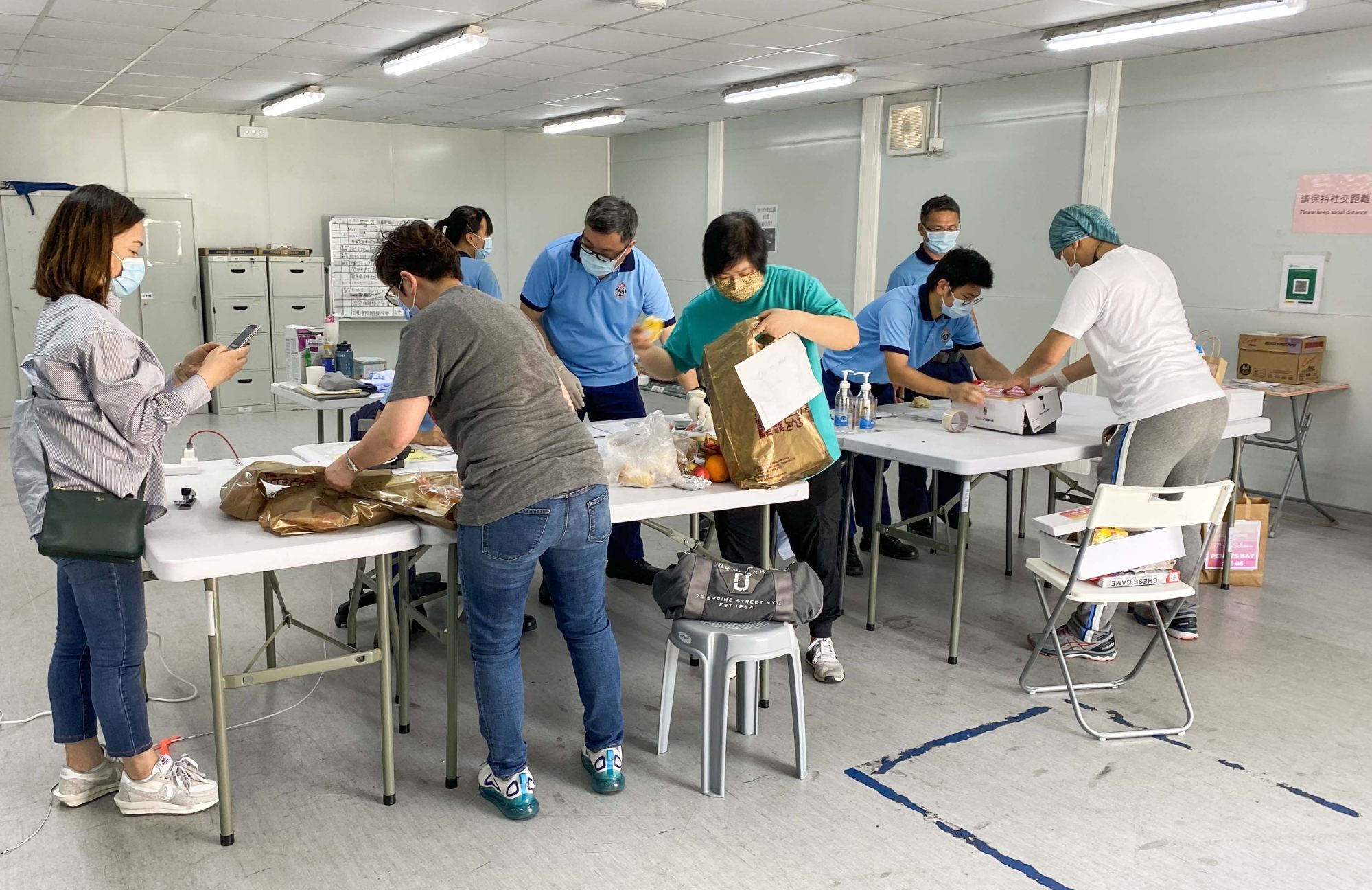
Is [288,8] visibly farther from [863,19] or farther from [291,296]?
[291,296]

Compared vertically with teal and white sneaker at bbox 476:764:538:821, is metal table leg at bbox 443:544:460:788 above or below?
above

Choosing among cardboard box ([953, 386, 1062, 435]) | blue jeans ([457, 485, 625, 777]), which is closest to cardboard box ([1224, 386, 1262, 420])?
cardboard box ([953, 386, 1062, 435])

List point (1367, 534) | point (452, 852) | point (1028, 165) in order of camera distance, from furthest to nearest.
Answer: point (1028, 165), point (1367, 534), point (452, 852)

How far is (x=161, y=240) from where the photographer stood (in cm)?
930

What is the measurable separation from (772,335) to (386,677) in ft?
4.45

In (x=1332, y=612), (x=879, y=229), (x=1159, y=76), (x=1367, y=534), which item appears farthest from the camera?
(x=879, y=229)

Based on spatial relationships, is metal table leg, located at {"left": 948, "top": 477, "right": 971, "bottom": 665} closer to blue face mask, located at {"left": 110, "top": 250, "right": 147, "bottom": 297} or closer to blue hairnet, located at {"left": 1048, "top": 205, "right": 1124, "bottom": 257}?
blue hairnet, located at {"left": 1048, "top": 205, "right": 1124, "bottom": 257}

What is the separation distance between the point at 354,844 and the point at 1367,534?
208 inches

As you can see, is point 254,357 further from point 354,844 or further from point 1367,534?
point 1367,534

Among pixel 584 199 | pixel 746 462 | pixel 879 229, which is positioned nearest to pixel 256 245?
pixel 584 199

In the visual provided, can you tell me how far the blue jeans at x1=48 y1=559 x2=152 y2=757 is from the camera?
2.39 meters

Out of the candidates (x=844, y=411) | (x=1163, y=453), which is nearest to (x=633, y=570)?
(x=844, y=411)

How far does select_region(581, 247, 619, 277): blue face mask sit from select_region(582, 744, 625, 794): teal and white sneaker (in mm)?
1958

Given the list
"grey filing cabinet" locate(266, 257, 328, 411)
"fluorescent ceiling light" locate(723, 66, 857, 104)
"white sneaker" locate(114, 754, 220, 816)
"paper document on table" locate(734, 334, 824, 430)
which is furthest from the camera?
"grey filing cabinet" locate(266, 257, 328, 411)
